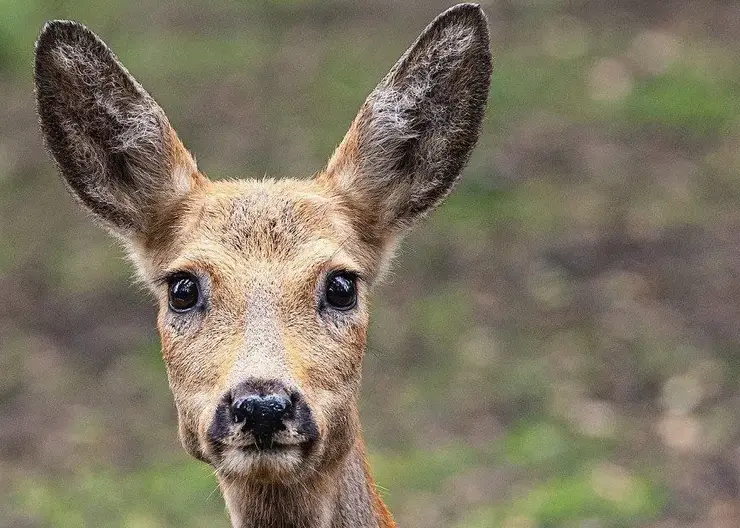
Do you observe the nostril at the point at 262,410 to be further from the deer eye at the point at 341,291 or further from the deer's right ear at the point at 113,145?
the deer's right ear at the point at 113,145

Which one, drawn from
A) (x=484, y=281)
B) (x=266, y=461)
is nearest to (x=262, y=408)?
(x=266, y=461)

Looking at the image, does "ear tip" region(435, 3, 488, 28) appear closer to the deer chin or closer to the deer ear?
the deer ear

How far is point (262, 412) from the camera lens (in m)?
5.42

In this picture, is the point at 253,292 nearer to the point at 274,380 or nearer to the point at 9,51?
the point at 274,380

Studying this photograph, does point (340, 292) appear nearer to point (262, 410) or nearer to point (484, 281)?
point (262, 410)

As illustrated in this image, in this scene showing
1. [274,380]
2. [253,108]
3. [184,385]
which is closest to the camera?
[274,380]

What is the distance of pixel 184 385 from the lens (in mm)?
6059

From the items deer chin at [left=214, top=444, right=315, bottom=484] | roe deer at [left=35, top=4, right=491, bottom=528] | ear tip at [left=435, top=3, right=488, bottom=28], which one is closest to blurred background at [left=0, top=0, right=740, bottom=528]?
roe deer at [left=35, top=4, right=491, bottom=528]

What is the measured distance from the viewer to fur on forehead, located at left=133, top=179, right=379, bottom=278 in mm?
6340

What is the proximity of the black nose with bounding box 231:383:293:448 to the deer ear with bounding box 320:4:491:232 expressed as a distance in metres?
1.57

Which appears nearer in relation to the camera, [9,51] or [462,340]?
[462,340]

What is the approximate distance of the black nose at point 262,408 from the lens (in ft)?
17.8

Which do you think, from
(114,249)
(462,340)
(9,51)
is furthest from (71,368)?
(9,51)

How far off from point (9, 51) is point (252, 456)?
40.6 feet
